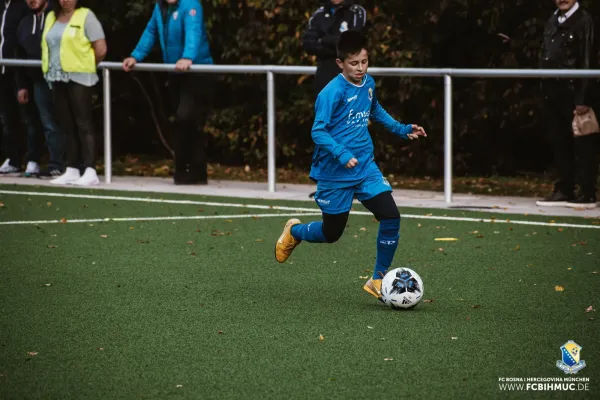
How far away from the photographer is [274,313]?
23.2ft

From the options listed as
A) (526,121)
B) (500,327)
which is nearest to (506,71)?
(526,121)

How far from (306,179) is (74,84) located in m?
3.16

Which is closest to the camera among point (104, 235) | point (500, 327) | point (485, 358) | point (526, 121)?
point (485, 358)

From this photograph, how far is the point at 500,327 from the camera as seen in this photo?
21.8ft

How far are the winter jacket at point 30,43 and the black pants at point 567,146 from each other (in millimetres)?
6127

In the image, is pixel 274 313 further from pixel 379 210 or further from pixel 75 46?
pixel 75 46

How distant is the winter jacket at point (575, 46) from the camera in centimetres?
1152

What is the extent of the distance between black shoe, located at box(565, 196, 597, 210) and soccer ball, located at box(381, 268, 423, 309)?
16.5 feet

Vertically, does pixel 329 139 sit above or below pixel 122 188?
above

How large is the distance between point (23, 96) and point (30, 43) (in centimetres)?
64

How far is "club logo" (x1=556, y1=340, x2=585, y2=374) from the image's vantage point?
18.7 ft

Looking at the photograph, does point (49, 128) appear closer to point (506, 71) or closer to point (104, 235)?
point (104, 235)

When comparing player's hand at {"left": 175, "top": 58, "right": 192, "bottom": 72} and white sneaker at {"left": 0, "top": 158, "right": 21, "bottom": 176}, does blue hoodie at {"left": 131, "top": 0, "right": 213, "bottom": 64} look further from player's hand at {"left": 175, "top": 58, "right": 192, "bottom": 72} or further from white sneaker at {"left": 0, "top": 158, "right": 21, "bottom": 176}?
white sneaker at {"left": 0, "top": 158, "right": 21, "bottom": 176}

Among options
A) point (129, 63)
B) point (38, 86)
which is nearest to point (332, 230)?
point (129, 63)
